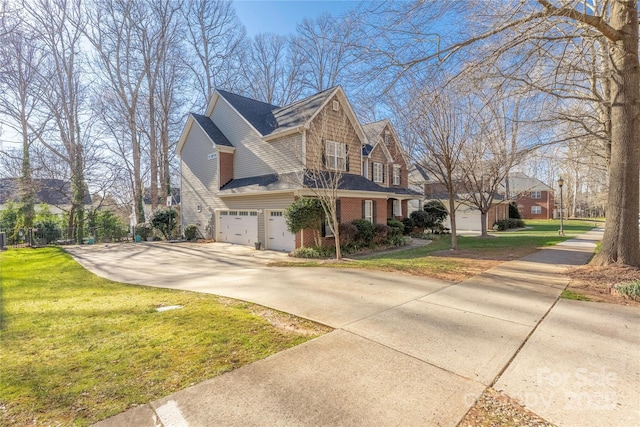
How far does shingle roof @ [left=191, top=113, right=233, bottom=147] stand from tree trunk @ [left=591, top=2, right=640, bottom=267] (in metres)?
16.7

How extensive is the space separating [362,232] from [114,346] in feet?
39.4

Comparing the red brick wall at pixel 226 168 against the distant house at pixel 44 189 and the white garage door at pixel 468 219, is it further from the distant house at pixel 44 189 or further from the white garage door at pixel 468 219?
the white garage door at pixel 468 219

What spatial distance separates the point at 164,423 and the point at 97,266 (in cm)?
1107

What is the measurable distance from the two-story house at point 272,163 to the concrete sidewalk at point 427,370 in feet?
27.6

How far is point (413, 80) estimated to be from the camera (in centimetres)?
745

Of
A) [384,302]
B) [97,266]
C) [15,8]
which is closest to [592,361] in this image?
[384,302]

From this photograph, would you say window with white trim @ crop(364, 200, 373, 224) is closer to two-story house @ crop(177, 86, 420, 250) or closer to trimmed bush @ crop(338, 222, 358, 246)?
two-story house @ crop(177, 86, 420, 250)

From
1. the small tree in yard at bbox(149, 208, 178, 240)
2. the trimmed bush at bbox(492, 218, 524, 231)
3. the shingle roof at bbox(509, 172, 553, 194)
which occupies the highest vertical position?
the shingle roof at bbox(509, 172, 553, 194)

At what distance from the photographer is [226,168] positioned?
17922mm

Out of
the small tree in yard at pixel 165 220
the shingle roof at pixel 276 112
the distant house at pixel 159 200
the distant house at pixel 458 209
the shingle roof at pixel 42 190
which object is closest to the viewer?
the shingle roof at pixel 276 112

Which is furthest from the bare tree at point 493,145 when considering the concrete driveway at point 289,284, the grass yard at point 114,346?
the grass yard at point 114,346

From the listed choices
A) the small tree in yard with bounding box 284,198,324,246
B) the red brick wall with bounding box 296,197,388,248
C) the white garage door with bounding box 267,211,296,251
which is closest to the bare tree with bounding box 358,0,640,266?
the small tree in yard with bounding box 284,198,324,246

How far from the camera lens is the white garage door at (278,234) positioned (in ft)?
46.9

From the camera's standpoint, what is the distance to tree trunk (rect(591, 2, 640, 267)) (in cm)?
689
